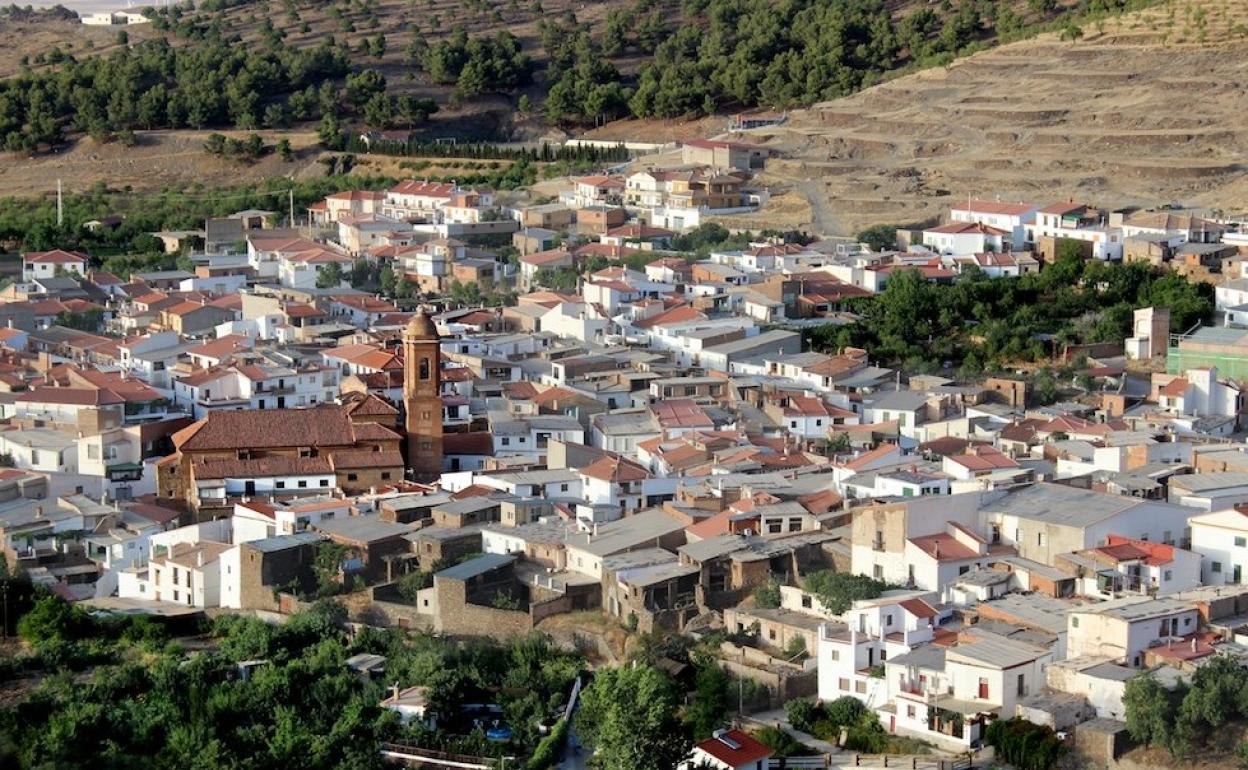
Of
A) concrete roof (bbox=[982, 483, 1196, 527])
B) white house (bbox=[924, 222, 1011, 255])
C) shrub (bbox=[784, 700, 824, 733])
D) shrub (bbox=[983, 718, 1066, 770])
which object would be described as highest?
white house (bbox=[924, 222, 1011, 255])

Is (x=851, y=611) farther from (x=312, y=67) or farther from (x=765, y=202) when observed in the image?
(x=312, y=67)

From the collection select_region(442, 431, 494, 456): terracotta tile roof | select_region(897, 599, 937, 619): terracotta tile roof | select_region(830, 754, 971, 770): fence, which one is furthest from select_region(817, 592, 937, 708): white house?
select_region(442, 431, 494, 456): terracotta tile roof

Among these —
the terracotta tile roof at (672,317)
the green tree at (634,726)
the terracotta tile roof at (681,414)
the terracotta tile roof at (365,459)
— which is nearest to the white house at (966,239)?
the terracotta tile roof at (672,317)

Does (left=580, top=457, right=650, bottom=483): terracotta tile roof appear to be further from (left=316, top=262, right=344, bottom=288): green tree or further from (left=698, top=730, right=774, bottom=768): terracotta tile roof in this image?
(left=316, top=262, right=344, bottom=288): green tree

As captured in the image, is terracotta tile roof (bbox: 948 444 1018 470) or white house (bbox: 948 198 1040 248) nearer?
terracotta tile roof (bbox: 948 444 1018 470)

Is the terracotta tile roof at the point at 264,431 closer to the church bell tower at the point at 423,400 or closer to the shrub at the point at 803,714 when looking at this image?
the church bell tower at the point at 423,400

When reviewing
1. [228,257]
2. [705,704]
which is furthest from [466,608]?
[228,257]

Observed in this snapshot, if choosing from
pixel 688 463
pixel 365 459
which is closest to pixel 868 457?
pixel 688 463
